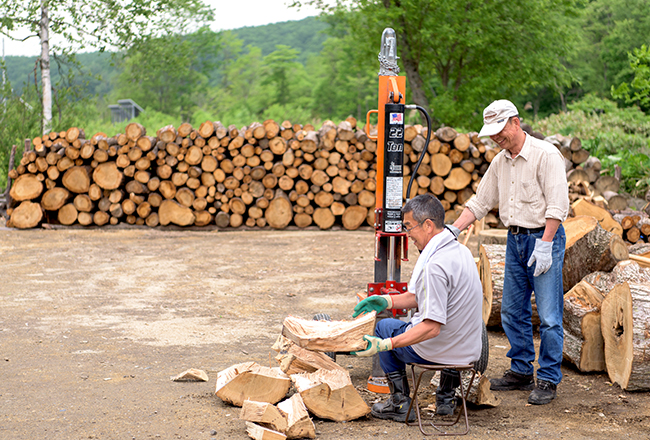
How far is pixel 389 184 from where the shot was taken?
389 cm

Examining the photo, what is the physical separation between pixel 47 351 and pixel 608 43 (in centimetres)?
3953

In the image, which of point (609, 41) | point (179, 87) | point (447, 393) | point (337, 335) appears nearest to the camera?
point (337, 335)

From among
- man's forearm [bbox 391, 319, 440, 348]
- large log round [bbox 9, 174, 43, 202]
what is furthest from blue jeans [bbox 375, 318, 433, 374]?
large log round [bbox 9, 174, 43, 202]

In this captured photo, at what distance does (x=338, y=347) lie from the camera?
10.9 ft

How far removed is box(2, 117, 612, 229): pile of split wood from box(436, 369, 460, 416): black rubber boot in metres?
7.98

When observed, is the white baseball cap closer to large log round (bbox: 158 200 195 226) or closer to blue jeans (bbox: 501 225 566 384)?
blue jeans (bbox: 501 225 566 384)

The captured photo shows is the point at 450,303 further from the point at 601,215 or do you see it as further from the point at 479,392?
the point at 601,215

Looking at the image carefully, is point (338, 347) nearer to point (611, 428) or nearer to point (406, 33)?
point (611, 428)

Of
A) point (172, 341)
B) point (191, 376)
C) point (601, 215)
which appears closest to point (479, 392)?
point (191, 376)

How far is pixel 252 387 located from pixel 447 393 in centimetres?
112

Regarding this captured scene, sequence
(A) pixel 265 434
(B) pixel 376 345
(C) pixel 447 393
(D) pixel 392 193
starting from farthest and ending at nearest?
1. (D) pixel 392 193
2. (C) pixel 447 393
3. (B) pixel 376 345
4. (A) pixel 265 434

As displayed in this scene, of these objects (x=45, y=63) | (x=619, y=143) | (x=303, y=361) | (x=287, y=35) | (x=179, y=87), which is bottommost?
(x=303, y=361)

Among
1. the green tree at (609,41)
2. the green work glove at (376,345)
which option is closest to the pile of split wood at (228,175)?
the green work glove at (376,345)

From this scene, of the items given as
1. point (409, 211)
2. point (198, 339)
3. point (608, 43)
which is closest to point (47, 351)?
point (198, 339)
